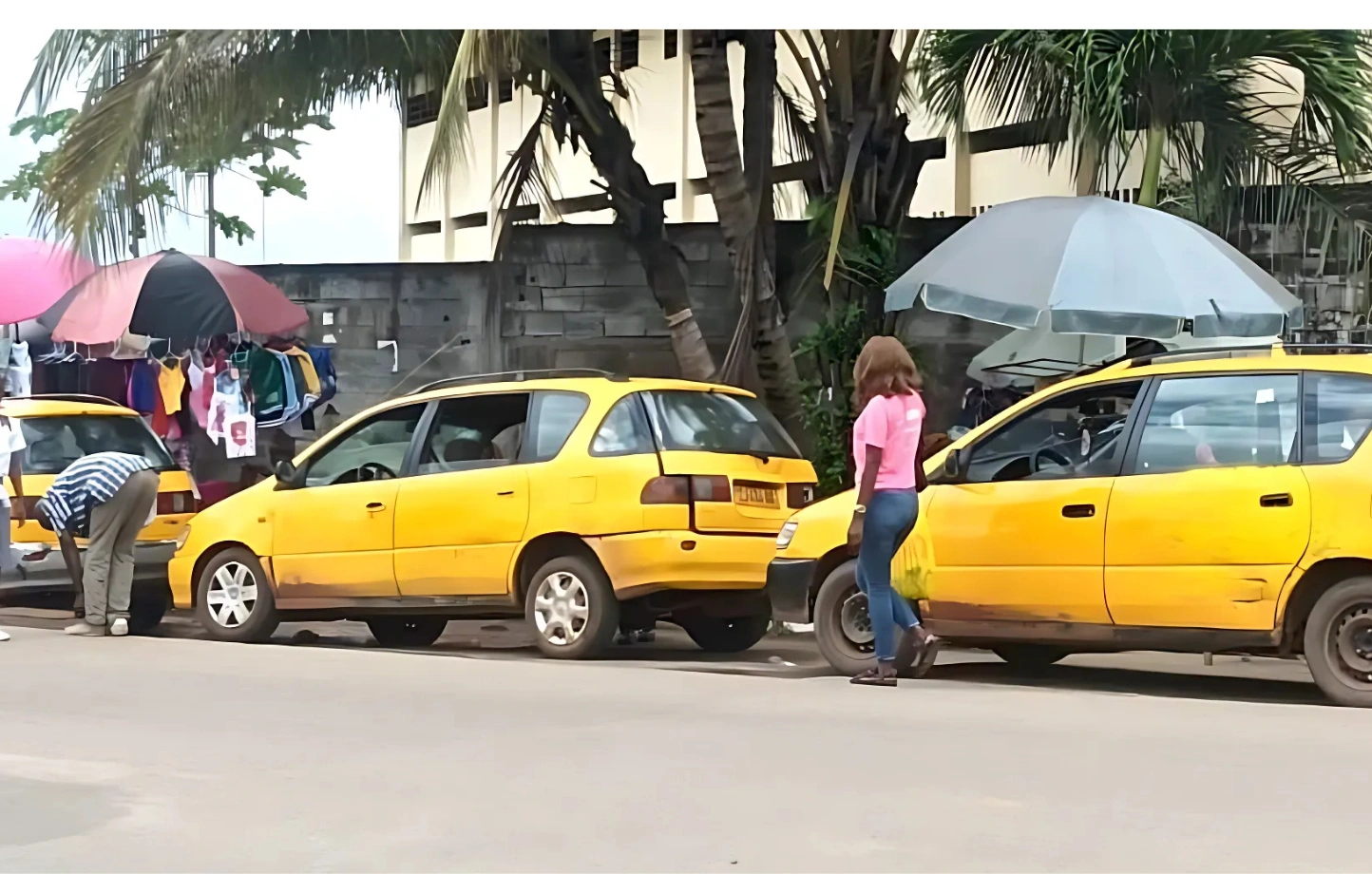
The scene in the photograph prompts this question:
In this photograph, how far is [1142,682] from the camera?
9.98 meters

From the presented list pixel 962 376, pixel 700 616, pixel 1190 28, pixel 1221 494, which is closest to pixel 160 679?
pixel 700 616

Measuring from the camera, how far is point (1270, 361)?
8828 mm

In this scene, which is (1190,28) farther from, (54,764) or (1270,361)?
(54,764)

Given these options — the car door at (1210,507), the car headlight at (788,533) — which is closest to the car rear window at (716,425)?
the car headlight at (788,533)

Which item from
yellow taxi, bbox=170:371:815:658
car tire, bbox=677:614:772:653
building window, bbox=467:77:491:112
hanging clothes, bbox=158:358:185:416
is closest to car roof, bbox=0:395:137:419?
hanging clothes, bbox=158:358:185:416

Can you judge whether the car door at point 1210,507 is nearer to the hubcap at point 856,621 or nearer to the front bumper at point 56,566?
the hubcap at point 856,621

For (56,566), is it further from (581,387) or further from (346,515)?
(581,387)

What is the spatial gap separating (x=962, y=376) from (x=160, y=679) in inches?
266

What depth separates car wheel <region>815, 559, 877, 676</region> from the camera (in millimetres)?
9734

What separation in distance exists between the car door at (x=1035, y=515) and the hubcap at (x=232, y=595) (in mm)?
4832

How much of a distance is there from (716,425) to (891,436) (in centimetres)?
198

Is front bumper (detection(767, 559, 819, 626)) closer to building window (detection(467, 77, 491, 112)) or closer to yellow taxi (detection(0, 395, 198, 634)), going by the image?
building window (detection(467, 77, 491, 112))

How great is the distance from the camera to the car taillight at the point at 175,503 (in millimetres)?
13190

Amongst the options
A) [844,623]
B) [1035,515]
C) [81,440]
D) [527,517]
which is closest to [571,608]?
[527,517]
